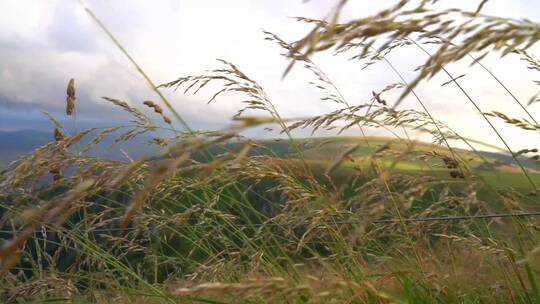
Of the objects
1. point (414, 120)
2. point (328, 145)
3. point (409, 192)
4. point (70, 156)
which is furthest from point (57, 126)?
point (409, 192)

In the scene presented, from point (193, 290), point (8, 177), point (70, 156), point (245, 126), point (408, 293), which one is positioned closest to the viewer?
point (245, 126)

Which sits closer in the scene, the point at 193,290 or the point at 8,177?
the point at 193,290

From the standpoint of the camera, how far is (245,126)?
1.03 meters

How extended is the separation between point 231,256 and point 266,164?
86 cm

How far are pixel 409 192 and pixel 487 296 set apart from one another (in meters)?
1.22

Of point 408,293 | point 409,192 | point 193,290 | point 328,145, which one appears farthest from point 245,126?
point 328,145

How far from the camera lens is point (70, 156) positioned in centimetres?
259

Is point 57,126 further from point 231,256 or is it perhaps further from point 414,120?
point 414,120

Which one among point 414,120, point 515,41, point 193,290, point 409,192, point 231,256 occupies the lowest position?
point 231,256

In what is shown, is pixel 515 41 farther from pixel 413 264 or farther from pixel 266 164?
pixel 413 264

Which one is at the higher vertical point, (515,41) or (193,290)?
(515,41)

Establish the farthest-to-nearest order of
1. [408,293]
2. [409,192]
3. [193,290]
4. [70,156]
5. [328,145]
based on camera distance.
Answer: [328,145], [70,156], [408,293], [409,192], [193,290]

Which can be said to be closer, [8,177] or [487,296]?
[8,177]

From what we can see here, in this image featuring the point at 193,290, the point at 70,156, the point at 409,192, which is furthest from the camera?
the point at 70,156
